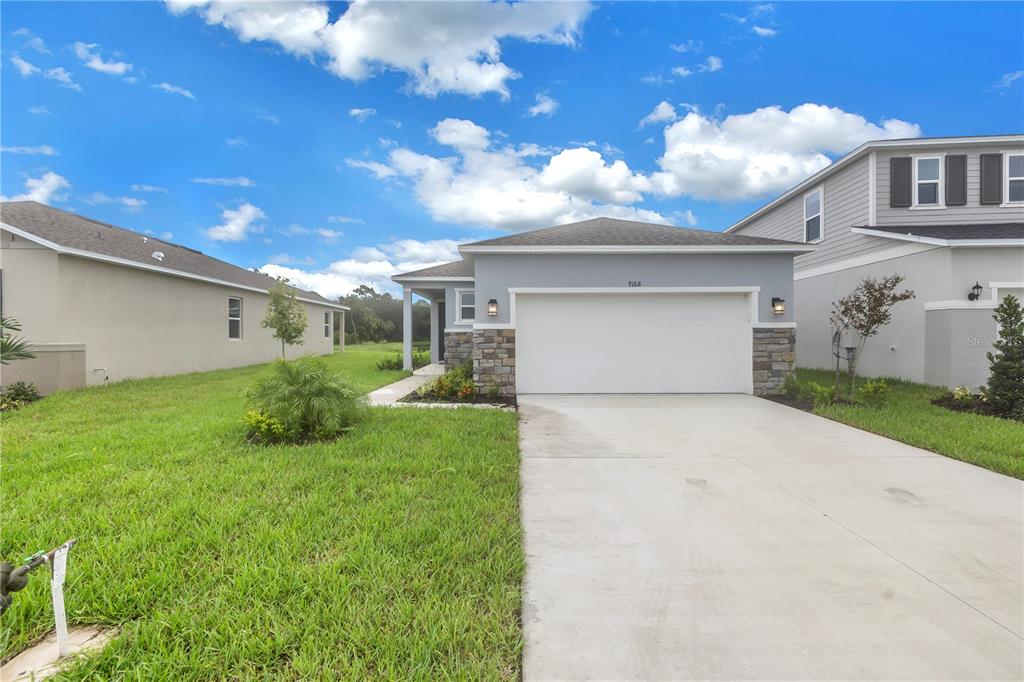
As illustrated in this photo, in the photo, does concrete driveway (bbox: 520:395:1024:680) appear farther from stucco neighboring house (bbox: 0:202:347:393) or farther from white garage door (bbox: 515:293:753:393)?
stucco neighboring house (bbox: 0:202:347:393)

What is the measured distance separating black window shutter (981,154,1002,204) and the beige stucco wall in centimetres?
2055

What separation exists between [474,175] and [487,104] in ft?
7.00

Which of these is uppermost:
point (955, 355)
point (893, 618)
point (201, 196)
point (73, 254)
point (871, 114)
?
point (871, 114)

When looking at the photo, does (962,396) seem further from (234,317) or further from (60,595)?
(234,317)

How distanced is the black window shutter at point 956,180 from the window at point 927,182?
0.54 ft

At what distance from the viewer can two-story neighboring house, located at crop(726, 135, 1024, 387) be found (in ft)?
28.6

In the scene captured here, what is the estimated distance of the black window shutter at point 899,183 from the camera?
10664 mm

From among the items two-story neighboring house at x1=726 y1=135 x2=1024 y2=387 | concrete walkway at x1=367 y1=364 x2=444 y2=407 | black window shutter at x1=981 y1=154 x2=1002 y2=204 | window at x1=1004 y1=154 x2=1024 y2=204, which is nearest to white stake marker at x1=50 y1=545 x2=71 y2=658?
concrete walkway at x1=367 y1=364 x2=444 y2=407

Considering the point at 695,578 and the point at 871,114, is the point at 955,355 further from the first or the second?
the point at 695,578

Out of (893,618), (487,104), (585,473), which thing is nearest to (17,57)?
(487,104)

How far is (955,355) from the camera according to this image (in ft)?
28.4

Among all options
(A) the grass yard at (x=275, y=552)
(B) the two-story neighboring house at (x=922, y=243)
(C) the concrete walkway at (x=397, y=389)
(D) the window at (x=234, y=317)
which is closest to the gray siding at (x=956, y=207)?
(B) the two-story neighboring house at (x=922, y=243)

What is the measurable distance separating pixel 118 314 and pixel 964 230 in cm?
1938

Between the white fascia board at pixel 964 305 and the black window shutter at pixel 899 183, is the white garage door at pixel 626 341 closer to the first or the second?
the white fascia board at pixel 964 305
